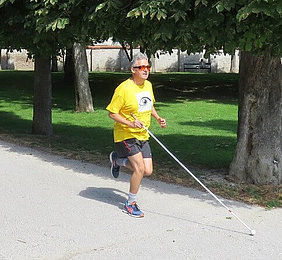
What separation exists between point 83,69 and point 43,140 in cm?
758

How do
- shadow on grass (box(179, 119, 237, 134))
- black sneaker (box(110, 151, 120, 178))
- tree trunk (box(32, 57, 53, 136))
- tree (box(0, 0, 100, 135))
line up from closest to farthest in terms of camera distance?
1. black sneaker (box(110, 151, 120, 178))
2. tree (box(0, 0, 100, 135))
3. tree trunk (box(32, 57, 53, 136))
4. shadow on grass (box(179, 119, 237, 134))

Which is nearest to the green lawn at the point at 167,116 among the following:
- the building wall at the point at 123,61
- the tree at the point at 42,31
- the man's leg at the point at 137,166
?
the tree at the point at 42,31

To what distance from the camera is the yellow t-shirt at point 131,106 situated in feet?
19.8

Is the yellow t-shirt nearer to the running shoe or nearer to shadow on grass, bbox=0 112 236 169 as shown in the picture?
the running shoe

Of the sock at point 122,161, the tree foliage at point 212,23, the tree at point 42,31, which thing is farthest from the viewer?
the tree at point 42,31

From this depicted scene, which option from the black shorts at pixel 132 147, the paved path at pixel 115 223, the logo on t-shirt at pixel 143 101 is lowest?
the paved path at pixel 115 223

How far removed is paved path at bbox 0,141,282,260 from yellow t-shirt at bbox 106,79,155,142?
0.86 meters

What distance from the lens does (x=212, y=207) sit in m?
A: 6.57

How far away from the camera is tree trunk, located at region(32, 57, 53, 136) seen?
1240 centimetres

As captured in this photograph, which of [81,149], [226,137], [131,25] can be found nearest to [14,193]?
[131,25]

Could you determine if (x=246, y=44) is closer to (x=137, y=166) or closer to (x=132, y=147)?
(x=132, y=147)

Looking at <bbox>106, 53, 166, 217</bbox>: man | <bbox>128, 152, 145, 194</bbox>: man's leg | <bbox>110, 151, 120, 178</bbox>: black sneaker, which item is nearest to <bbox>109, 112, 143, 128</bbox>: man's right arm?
<bbox>106, 53, 166, 217</bbox>: man

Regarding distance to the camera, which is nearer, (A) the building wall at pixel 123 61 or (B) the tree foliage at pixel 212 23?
(B) the tree foliage at pixel 212 23

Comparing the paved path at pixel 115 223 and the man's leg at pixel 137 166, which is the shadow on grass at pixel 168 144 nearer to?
the paved path at pixel 115 223
